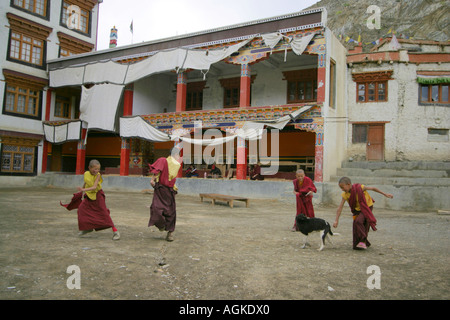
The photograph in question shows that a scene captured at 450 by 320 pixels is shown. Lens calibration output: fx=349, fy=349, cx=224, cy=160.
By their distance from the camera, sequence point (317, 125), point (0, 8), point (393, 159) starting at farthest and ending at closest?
1. point (0, 8)
2. point (393, 159)
3. point (317, 125)

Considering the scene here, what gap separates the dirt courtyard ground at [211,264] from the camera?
141 inches

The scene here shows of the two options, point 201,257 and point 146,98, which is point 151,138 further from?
point 201,257

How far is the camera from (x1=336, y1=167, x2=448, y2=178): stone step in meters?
14.5

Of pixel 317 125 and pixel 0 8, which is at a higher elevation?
pixel 0 8

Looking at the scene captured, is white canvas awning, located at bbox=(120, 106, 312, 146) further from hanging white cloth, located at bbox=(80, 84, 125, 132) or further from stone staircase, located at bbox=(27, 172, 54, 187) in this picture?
stone staircase, located at bbox=(27, 172, 54, 187)

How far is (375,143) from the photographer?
1688 cm

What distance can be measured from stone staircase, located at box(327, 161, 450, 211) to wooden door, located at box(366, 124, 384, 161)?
81cm

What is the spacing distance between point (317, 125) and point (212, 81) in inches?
335

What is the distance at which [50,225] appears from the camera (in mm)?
7094

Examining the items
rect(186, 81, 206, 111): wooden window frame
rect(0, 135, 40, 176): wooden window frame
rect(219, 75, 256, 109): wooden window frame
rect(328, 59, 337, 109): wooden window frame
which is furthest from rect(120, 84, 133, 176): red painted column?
rect(328, 59, 337, 109): wooden window frame

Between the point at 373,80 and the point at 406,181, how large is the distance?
19.4ft

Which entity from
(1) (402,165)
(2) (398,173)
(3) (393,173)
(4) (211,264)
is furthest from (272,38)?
(4) (211,264)
